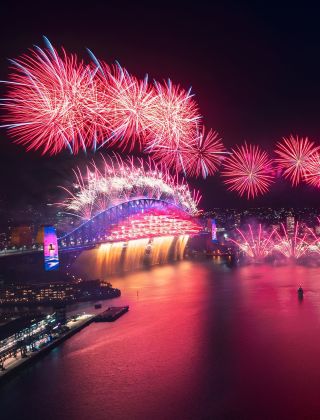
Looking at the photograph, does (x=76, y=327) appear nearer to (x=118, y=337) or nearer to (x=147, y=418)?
(x=118, y=337)

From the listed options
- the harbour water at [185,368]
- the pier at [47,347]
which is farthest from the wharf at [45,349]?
the harbour water at [185,368]

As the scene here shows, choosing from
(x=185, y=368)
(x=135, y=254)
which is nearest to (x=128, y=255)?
(x=135, y=254)

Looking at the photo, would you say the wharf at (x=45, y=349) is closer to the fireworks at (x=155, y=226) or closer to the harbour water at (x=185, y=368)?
the harbour water at (x=185, y=368)

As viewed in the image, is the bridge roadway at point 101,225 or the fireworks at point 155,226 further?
the fireworks at point 155,226

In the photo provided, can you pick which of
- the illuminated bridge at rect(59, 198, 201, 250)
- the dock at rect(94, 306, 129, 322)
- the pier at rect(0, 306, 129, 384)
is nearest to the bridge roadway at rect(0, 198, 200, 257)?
the illuminated bridge at rect(59, 198, 201, 250)

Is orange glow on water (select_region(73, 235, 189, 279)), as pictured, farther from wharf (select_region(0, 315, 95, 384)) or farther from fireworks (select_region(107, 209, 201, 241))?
wharf (select_region(0, 315, 95, 384))

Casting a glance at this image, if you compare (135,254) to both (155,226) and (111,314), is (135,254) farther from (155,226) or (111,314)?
(111,314)
